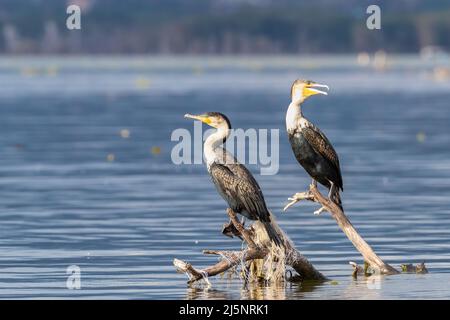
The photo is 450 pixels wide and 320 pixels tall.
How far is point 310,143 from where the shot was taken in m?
22.7

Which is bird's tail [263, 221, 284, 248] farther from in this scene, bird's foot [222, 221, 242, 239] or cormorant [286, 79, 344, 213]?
cormorant [286, 79, 344, 213]

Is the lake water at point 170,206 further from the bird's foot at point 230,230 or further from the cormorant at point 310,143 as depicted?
the cormorant at point 310,143

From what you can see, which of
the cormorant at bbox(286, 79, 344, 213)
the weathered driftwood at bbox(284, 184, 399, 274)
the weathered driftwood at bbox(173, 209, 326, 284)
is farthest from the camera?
the weathered driftwood at bbox(284, 184, 399, 274)

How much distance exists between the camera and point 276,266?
2245 cm

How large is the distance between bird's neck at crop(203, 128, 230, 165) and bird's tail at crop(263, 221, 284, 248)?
1024 millimetres

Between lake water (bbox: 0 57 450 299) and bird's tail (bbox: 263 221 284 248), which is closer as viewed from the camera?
bird's tail (bbox: 263 221 284 248)

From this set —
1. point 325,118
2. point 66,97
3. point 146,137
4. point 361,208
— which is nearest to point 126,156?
point 146,137

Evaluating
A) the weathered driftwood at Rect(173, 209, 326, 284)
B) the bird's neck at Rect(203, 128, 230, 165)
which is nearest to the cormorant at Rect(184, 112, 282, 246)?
the bird's neck at Rect(203, 128, 230, 165)

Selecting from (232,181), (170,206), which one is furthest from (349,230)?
(170,206)

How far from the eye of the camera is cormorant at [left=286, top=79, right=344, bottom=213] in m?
22.5

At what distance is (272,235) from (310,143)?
132cm

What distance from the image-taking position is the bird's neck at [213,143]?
2194 cm

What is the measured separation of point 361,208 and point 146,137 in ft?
69.2
